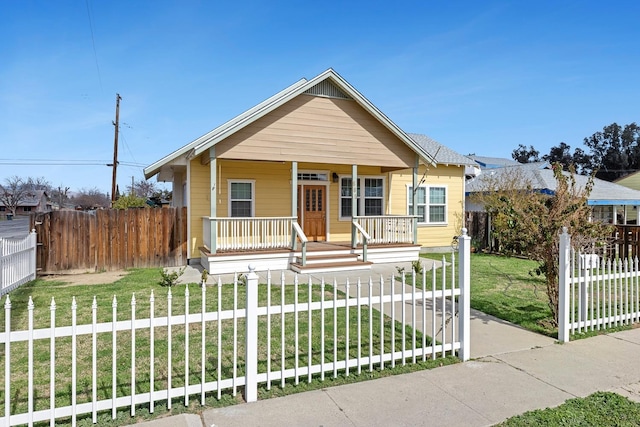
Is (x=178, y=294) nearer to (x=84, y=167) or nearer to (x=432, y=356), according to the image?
(x=432, y=356)

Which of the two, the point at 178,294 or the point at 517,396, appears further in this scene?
the point at 178,294

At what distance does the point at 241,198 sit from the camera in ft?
44.4

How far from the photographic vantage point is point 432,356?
461 centimetres

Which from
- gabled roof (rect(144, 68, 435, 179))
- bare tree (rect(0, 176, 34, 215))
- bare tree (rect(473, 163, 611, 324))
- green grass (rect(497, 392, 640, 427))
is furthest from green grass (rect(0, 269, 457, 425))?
bare tree (rect(0, 176, 34, 215))

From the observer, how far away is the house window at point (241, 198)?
13370 mm

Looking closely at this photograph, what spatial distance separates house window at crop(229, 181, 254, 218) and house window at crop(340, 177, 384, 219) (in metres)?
3.66

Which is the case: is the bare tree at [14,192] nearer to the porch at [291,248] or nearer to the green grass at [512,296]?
the porch at [291,248]

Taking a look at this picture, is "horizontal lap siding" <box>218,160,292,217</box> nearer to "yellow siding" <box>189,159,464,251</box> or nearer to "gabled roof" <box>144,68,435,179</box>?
"yellow siding" <box>189,159,464,251</box>

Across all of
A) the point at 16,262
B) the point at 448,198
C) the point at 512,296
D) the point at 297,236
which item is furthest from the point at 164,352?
the point at 448,198

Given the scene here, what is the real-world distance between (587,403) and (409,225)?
10.6 m

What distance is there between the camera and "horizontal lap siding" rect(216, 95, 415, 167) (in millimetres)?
11672

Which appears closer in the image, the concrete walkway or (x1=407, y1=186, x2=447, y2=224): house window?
the concrete walkway

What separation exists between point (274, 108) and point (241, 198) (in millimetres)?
3560

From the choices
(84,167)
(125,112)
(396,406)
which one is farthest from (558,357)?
(84,167)
